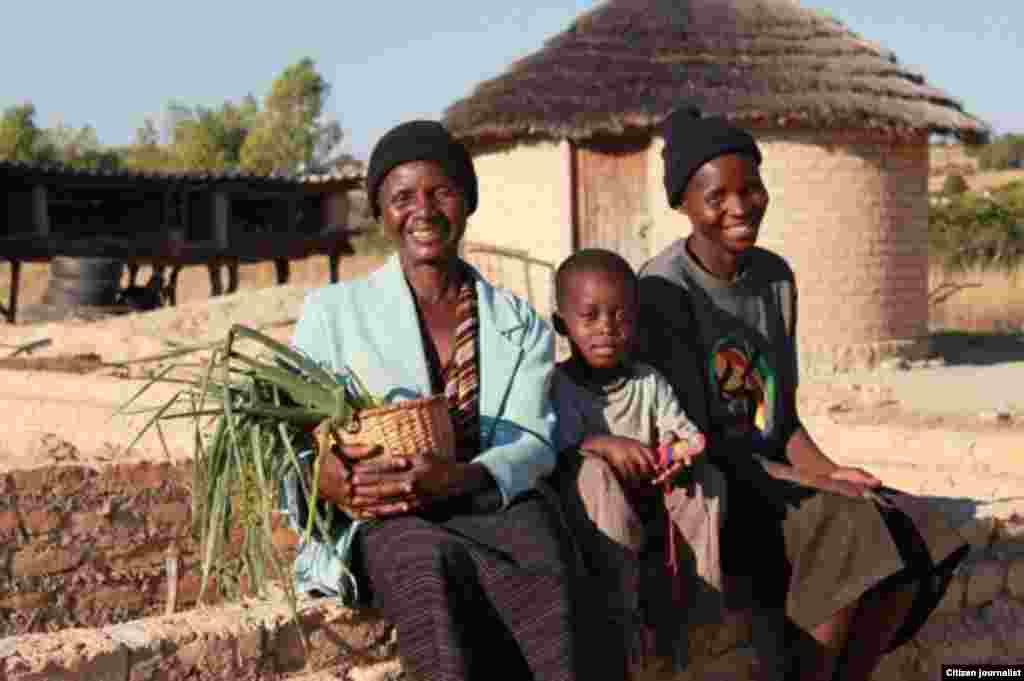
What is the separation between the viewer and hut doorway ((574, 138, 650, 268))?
15133 mm

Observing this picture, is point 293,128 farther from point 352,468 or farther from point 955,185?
point 352,468

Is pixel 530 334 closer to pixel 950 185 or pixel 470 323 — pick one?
pixel 470 323

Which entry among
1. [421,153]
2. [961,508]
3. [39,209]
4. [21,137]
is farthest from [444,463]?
[21,137]

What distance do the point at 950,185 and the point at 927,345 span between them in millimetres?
25480

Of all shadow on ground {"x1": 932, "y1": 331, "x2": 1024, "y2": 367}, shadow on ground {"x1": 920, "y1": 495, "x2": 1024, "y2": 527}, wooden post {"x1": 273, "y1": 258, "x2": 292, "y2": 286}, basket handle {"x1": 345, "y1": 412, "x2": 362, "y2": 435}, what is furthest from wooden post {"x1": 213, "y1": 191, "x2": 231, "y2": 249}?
basket handle {"x1": 345, "y1": 412, "x2": 362, "y2": 435}

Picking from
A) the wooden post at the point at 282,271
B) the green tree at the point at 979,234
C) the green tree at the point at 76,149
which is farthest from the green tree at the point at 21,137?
the green tree at the point at 979,234

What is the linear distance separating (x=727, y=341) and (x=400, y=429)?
1258mm

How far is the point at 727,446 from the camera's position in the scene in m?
3.85

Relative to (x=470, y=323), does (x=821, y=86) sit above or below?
above

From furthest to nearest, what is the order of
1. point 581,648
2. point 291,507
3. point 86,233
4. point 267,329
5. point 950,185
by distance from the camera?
1. point 950,185
2. point 86,233
3. point 267,329
4. point 291,507
5. point 581,648

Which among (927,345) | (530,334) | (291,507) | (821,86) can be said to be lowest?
(927,345)

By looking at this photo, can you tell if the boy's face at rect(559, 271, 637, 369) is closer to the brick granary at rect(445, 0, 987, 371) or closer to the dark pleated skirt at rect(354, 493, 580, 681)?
the dark pleated skirt at rect(354, 493, 580, 681)

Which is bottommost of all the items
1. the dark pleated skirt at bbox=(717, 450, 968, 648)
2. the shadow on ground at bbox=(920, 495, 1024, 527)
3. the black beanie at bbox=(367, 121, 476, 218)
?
the shadow on ground at bbox=(920, 495, 1024, 527)

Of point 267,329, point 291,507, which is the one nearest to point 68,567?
point 291,507
